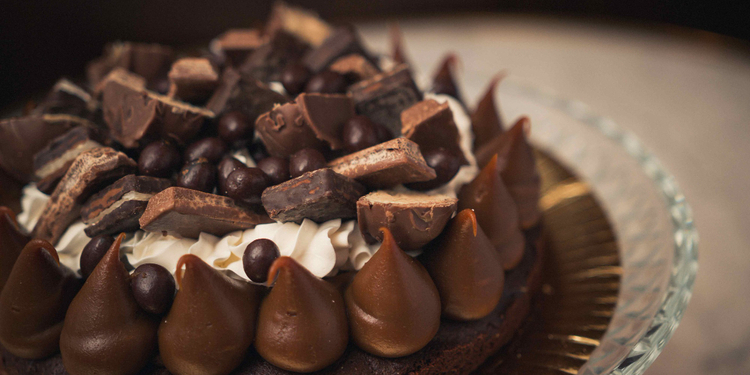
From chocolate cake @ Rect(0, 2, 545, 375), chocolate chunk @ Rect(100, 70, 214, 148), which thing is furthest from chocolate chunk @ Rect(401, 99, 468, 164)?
chocolate chunk @ Rect(100, 70, 214, 148)

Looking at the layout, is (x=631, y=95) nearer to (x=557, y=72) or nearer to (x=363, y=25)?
(x=557, y=72)

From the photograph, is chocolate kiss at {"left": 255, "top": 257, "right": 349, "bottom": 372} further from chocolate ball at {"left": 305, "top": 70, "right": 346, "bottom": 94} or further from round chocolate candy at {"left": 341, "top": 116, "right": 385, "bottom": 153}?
chocolate ball at {"left": 305, "top": 70, "right": 346, "bottom": 94}

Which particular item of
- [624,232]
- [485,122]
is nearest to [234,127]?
[485,122]

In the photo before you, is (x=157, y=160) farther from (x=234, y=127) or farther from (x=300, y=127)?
(x=300, y=127)

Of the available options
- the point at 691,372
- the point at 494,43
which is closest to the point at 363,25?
the point at 494,43

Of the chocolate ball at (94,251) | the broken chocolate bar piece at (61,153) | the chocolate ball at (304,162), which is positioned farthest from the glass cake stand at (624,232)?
the broken chocolate bar piece at (61,153)

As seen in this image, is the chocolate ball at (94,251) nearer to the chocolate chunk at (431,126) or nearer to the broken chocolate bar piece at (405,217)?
the broken chocolate bar piece at (405,217)

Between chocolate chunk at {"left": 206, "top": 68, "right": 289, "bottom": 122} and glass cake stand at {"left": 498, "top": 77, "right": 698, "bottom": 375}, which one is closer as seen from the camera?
glass cake stand at {"left": 498, "top": 77, "right": 698, "bottom": 375}
